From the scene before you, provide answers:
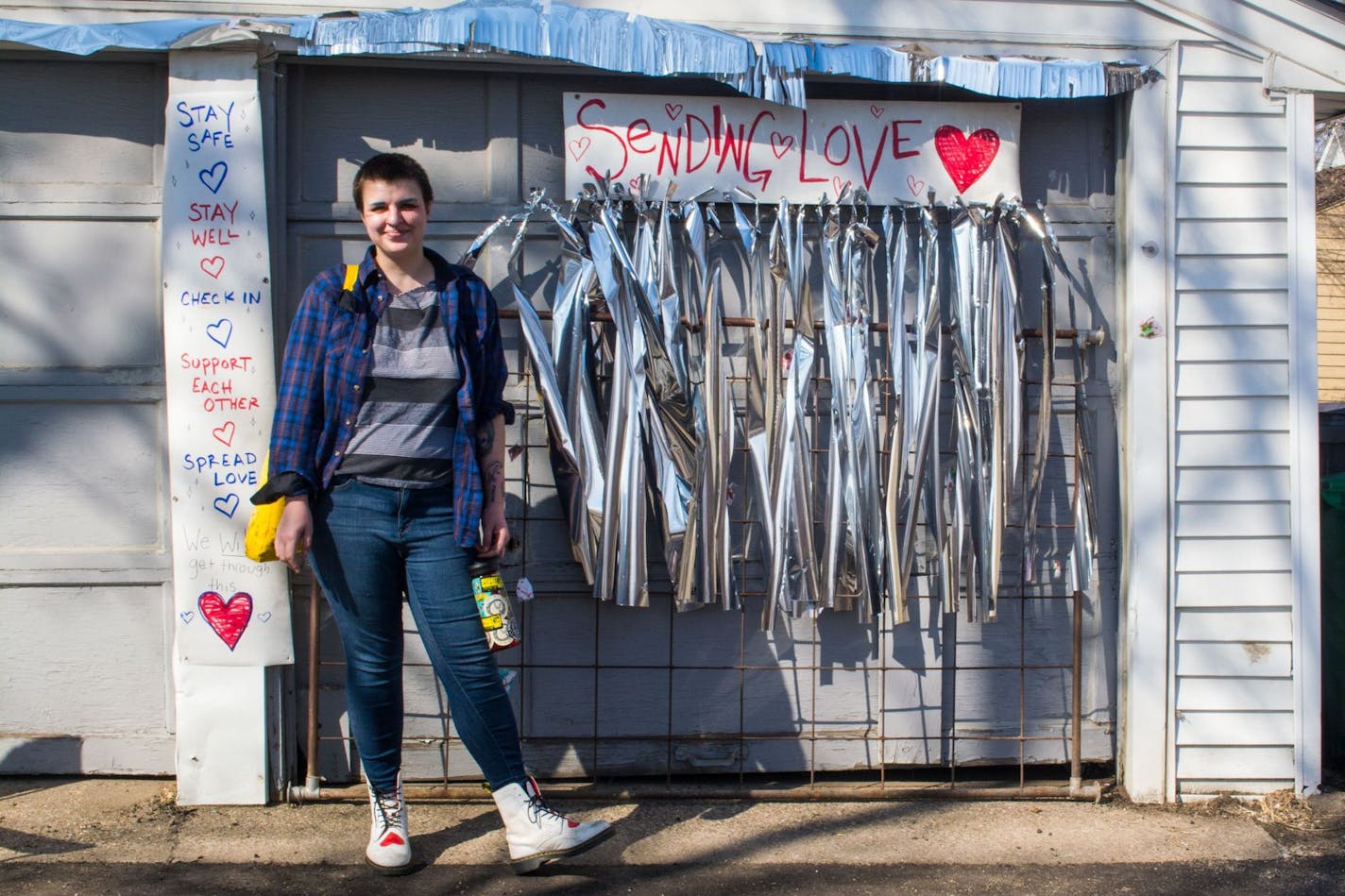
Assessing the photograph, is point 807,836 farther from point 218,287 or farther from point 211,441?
point 218,287

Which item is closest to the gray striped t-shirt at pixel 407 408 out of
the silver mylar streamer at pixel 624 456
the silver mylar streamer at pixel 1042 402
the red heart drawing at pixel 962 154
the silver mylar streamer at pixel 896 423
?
the silver mylar streamer at pixel 624 456

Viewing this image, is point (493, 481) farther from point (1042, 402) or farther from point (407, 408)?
point (1042, 402)

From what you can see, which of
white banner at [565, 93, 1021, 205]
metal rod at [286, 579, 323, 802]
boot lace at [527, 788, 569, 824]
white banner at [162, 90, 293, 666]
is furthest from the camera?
white banner at [565, 93, 1021, 205]

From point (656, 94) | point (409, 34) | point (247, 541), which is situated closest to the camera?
point (247, 541)

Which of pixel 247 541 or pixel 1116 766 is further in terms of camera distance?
pixel 1116 766

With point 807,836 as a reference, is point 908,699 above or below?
above

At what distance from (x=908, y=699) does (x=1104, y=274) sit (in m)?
1.49

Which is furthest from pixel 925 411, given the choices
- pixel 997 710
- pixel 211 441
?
pixel 211 441

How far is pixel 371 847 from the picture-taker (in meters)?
3.11

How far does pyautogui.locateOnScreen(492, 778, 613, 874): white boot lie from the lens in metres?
3.00

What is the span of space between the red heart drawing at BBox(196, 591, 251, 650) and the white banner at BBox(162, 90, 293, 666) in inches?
5.9

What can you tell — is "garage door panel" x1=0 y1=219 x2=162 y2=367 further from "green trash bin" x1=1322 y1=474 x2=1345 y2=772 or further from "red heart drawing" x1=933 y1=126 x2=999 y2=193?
"green trash bin" x1=1322 y1=474 x2=1345 y2=772

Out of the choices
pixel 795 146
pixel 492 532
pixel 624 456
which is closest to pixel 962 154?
pixel 795 146

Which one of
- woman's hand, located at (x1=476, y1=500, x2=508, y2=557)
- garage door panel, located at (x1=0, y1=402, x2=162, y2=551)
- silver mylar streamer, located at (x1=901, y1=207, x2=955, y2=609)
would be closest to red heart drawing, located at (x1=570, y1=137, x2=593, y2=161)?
silver mylar streamer, located at (x1=901, y1=207, x2=955, y2=609)
